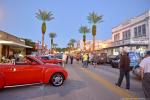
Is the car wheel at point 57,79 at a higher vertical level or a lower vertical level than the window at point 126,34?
lower

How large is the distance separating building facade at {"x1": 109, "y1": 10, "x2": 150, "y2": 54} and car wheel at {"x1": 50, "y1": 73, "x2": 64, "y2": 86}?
1091 inches

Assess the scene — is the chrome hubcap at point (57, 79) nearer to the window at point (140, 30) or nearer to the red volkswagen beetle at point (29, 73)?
the red volkswagen beetle at point (29, 73)

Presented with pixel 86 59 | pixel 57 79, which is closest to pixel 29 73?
pixel 57 79

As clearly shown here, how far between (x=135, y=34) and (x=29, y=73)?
46913 mm

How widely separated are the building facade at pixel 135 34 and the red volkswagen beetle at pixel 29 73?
2800 centimetres

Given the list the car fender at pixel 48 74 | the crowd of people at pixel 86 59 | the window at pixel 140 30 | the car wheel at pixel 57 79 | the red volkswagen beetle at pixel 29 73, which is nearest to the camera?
the red volkswagen beetle at pixel 29 73

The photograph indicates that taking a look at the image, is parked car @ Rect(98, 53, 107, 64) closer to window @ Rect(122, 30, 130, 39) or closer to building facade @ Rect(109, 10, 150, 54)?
building facade @ Rect(109, 10, 150, 54)

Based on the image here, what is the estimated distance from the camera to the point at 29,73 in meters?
11.6

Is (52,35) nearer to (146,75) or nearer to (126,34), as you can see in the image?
(126,34)

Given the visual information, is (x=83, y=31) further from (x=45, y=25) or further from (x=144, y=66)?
(x=144, y=66)

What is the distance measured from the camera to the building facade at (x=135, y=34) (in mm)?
42469

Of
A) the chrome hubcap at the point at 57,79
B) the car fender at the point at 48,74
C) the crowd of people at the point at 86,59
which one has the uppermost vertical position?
the crowd of people at the point at 86,59

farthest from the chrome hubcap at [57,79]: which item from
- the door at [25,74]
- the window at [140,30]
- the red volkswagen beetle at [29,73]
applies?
the window at [140,30]

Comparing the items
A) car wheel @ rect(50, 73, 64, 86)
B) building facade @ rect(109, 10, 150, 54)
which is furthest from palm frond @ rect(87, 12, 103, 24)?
car wheel @ rect(50, 73, 64, 86)
